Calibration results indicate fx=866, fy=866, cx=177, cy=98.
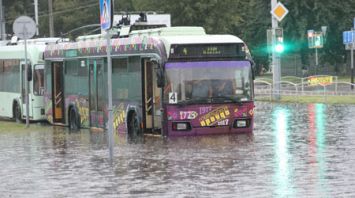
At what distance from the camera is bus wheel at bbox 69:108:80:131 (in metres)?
27.2

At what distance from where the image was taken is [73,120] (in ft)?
90.8

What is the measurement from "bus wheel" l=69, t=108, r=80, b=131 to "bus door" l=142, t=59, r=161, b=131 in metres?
5.41

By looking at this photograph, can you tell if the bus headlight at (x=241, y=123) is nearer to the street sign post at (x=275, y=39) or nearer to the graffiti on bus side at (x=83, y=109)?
the graffiti on bus side at (x=83, y=109)

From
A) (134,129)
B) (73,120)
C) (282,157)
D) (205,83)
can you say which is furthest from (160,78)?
(73,120)

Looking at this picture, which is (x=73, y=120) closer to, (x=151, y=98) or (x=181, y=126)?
(x=151, y=98)

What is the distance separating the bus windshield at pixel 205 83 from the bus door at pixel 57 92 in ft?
29.2

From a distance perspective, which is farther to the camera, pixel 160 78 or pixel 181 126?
pixel 181 126

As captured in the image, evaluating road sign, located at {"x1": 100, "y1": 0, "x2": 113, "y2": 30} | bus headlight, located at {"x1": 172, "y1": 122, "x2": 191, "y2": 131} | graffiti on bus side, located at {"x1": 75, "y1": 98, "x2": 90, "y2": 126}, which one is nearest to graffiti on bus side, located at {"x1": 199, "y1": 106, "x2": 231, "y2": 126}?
bus headlight, located at {"x1": 172, "y1": 122, "x2": 191, "y2": 131}

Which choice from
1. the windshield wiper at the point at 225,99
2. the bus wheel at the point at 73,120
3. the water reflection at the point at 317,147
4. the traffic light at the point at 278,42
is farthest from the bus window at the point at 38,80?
the traffic light at the point at 278,42

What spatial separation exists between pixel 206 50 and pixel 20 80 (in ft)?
41.0

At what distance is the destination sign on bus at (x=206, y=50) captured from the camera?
21.0 m

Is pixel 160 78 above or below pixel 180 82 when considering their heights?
above

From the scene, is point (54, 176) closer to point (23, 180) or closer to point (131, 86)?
point (23, 180)

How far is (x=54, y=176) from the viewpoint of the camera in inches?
575
